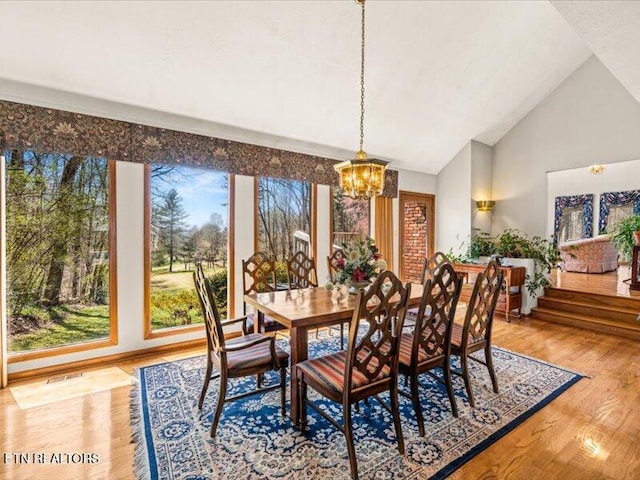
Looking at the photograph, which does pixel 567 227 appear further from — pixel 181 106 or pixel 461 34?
pixel 181 106

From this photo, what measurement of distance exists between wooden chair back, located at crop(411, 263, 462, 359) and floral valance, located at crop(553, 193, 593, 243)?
8.45 meters

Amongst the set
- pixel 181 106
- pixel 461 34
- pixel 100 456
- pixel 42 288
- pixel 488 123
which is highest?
pixel 461 34

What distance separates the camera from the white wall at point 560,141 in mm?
4828

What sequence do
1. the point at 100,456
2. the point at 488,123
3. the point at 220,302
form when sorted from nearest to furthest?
the point at 100,456
the point at 220,302
the point at 488,123

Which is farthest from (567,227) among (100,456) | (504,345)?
(100,456)

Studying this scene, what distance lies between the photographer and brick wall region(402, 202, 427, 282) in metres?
6.29

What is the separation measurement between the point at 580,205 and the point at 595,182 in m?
A: 0.84

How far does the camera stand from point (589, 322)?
4508 millimetres

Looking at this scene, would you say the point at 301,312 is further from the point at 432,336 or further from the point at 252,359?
the point at 432,336

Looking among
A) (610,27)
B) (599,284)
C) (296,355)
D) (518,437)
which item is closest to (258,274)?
(296,355)

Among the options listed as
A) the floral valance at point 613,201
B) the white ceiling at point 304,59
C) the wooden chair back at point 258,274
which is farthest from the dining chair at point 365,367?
the floral valance at point 613,201

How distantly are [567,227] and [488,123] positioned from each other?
6.41m

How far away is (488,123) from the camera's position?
Result: 5.58 metres

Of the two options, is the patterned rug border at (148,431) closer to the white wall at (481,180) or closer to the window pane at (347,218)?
the window pane at (347,218)
